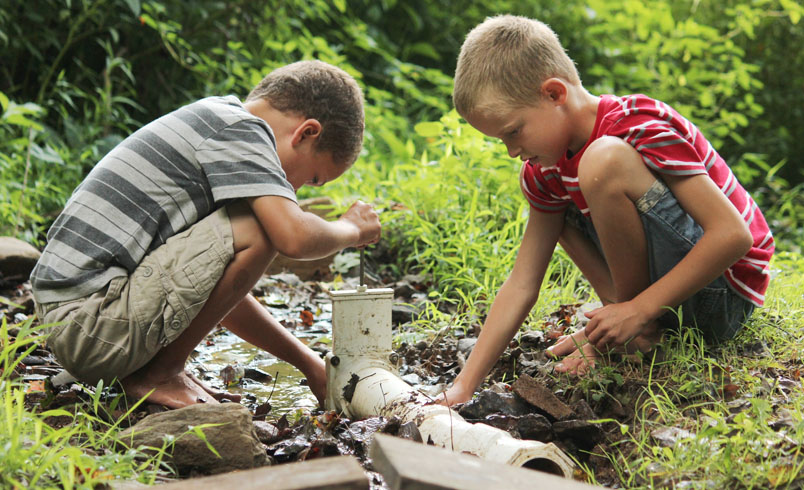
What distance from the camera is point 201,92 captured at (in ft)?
19.0

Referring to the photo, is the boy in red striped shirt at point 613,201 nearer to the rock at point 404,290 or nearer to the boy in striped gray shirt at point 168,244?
the boy in striped gray shirt at point 168,244

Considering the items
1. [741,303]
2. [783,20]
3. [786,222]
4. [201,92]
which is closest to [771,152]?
[783,20]

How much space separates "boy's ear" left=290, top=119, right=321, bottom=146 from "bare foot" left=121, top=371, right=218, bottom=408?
831 mm

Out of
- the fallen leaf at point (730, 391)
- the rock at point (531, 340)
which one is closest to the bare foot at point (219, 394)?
the rock at point (531, 340)

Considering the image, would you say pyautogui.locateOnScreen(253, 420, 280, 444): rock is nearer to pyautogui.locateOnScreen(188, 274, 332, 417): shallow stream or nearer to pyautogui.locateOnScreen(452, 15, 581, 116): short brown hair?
pyautogui.locateOnScreen(188, 274, 332, 417): shallow stream

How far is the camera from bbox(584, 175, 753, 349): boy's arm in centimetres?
199

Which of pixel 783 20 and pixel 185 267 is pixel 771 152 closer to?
pixel 783 20

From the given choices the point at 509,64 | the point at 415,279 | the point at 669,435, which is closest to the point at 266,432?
the point at 669,435

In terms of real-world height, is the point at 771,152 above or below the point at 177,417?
below

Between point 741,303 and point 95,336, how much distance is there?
6.34ft

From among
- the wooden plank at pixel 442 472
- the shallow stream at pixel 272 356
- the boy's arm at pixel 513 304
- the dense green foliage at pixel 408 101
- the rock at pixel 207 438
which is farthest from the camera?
the dense green foliage at pixel 408 101

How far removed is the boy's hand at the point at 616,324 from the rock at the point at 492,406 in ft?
1.08

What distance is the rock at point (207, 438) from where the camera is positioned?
66.3 inches

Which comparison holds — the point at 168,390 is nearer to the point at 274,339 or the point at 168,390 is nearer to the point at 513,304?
the point at 274,339
